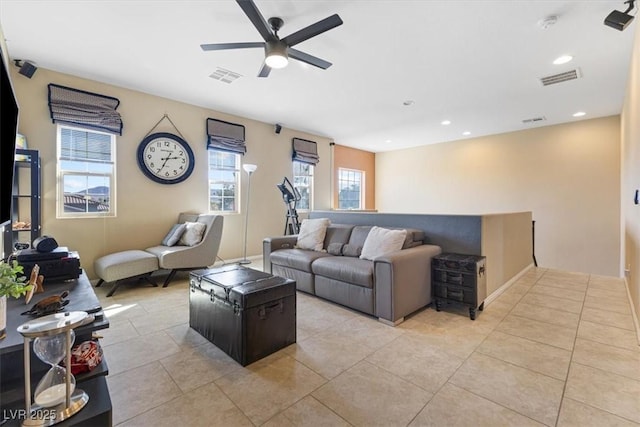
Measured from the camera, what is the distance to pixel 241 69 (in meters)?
3.45

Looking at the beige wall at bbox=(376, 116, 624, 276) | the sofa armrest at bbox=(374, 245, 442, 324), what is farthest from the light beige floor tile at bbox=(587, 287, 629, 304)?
the sofa armrest at bbox=(374, 245, 442, 324)

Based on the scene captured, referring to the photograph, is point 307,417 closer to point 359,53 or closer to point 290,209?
point 359,53

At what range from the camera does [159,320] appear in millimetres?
2645

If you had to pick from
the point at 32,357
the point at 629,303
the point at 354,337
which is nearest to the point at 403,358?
the point at 354,337

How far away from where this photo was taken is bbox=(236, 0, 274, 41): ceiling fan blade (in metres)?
1.96

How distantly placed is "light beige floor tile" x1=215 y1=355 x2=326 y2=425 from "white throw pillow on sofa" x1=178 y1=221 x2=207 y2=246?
8.19ft

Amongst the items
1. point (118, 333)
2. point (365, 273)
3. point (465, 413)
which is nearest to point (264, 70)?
point (365, 273)

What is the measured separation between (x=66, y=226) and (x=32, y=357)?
10.2ft

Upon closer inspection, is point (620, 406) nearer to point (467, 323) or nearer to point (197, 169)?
point (467, 323)

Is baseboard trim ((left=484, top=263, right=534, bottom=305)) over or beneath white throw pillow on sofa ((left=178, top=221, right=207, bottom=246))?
beneath

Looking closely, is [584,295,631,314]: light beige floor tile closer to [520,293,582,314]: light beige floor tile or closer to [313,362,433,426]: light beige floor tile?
[520,293,582,314]: light beige floor tile

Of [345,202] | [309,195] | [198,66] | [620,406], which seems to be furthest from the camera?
[345,202]

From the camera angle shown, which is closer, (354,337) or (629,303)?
(354,337)

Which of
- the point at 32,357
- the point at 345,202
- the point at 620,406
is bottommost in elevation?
the point at 620,406
